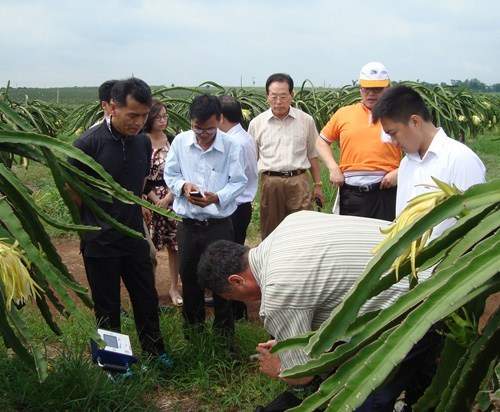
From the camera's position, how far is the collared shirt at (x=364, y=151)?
4441mm

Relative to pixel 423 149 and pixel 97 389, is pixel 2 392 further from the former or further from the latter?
pixel 423 149

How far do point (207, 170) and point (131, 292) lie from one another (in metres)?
0.87

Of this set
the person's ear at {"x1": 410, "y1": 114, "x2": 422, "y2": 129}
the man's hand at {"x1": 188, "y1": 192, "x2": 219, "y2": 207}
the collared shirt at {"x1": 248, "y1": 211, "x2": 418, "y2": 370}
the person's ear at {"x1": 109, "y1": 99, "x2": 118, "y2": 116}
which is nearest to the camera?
the collared shirt at {"x1": 248, "y1": 211, "x2": 418, "y2": 370}

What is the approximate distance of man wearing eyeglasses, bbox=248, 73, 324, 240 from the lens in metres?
5.00

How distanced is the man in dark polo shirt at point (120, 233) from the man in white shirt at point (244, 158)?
3.21 feet

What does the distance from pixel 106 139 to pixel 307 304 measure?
1636 mm

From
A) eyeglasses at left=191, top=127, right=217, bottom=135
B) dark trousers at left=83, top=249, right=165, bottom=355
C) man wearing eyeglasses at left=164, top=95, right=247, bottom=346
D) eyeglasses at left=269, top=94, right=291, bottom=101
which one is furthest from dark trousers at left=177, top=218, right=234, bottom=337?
eyeglasses at left=269, top=94, right=291, bottom=101

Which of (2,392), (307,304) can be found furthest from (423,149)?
(2,392)

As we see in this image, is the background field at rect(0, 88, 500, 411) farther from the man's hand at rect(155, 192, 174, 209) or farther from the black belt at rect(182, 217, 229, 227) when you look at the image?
the man's hand at rect(155, 192, 174, 209)

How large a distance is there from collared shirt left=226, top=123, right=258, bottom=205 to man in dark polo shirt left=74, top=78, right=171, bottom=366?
966mm

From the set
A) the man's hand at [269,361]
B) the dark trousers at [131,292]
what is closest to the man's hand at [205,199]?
the dark trousers at [131,292]

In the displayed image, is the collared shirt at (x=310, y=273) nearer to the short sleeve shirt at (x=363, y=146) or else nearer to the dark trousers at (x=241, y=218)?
the short sleeve shirt at (x=363, y=146)

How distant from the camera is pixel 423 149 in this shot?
3.25 meters

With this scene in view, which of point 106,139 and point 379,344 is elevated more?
point 106,139
